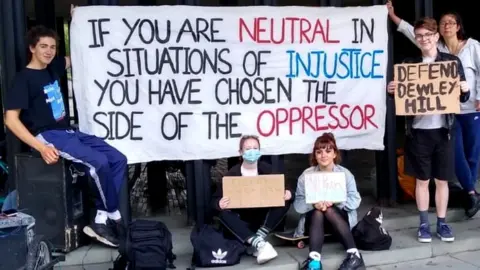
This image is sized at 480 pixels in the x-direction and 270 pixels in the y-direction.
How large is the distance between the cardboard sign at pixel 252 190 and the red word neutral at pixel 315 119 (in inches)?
27.1

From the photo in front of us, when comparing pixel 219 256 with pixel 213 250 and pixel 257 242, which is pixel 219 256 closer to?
pixel 213 250

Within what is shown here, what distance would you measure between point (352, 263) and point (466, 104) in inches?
73.9

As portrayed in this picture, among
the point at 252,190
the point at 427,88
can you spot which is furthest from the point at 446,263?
the point at 252,190

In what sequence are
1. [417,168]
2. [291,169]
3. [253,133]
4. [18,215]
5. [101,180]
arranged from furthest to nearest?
[291,169]
[253,133]
[417,168]
[101,180]
[18,215]

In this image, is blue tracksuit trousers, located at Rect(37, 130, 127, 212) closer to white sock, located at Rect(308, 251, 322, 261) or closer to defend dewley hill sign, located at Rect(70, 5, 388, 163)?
defend dewley hill sign, located at Rect(70, 5, 388, 163)

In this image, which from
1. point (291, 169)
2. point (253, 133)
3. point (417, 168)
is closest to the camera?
point (417, 168)

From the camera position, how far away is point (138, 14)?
16.4ft

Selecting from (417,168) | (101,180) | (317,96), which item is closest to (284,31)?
(317,96)

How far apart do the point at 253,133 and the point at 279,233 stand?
2.89 ft

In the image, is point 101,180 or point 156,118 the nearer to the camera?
point 101,180

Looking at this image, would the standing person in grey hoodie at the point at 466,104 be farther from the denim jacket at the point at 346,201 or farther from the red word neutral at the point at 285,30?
the denim jacket at the point at 346,201

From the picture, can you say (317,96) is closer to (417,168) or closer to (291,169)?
(417,168)

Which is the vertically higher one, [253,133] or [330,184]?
[253,133]

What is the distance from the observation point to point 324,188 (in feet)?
15.4
